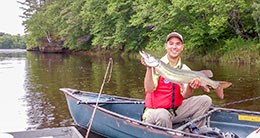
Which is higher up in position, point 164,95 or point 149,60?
point 149,60

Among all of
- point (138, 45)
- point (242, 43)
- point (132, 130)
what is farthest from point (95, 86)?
point (138, 45)

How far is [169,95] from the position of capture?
5.31 m

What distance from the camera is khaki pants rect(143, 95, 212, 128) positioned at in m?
5.29

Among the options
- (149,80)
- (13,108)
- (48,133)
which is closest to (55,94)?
(13,108)

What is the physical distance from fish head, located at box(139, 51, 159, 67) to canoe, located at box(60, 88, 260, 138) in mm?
1099

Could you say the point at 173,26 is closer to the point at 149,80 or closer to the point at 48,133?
the point at 149,80

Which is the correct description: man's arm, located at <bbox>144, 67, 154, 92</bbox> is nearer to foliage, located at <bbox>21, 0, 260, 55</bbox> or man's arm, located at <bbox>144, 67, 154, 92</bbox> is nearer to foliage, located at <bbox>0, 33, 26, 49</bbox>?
foliage, located at <bbox>21, 0, 260, 55</bbox>

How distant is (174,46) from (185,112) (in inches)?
47.9

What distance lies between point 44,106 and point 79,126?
2.45 metres

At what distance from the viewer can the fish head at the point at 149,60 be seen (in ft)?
14.2

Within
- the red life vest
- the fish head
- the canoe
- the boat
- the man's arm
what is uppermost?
the fish head

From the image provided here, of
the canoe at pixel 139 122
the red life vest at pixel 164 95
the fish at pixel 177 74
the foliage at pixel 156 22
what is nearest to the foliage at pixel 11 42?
the foliage at pixel 156 22

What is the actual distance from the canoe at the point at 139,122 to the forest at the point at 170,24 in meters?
13.5

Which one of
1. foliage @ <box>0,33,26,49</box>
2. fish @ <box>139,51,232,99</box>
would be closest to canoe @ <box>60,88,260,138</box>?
fish @ <box>139,51,232,99</box>
